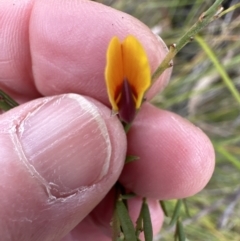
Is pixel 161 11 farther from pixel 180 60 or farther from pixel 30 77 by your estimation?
pixel 30 77

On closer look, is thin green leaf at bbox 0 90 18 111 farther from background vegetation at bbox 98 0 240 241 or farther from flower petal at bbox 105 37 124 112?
background vegetation at bbox 98 0 240 241

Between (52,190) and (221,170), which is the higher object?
(52,190)

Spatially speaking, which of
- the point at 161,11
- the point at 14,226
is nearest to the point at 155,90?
the point at 14,226

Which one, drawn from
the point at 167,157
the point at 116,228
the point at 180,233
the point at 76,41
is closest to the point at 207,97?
the point at 167,157

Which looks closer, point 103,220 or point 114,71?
point 114,71

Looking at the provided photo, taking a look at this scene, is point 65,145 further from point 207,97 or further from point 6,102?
point 207,97

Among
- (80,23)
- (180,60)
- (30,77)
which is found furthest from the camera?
(180,60)
